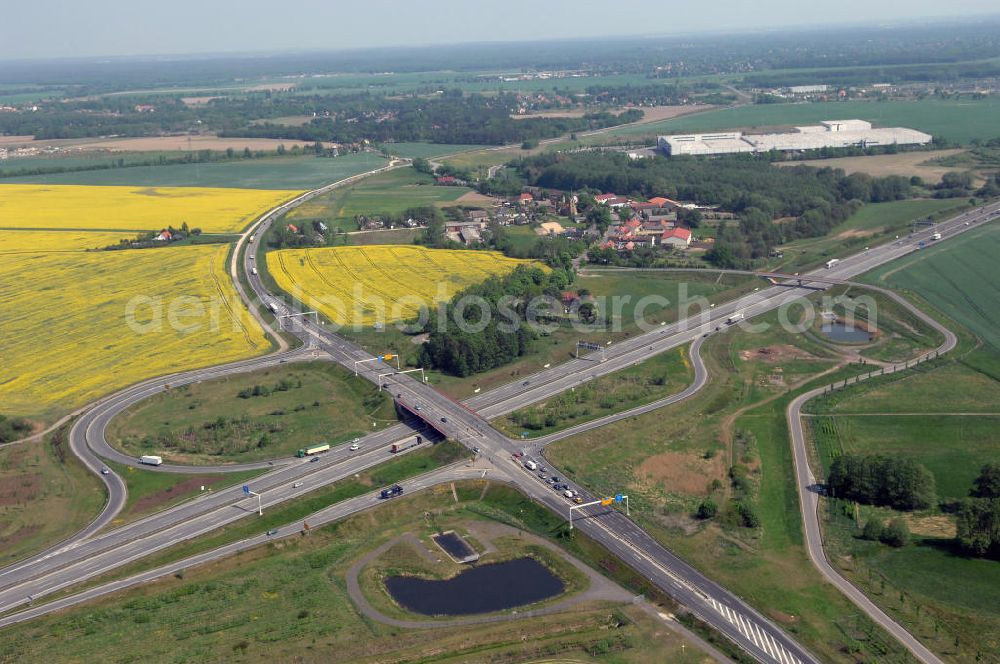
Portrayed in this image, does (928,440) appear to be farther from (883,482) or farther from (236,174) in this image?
(236,174)

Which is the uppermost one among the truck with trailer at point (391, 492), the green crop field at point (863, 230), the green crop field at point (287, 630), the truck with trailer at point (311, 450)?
the green crop field at point (863, 230)

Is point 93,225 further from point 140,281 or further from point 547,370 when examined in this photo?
point 547,370

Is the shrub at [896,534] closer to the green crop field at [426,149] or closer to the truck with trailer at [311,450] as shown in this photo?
the truck with trailer at [311,450]

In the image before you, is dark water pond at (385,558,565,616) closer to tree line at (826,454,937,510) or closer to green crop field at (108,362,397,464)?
green crop field at (108,362,397,464)

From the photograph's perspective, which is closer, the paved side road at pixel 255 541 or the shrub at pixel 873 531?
the paved side road at pixel 255 541

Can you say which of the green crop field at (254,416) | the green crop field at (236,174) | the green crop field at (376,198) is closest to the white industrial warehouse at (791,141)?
the green crop field at (376,198)

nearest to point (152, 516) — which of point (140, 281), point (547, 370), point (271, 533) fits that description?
point (271, 533)

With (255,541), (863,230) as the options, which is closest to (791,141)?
(863,230)
